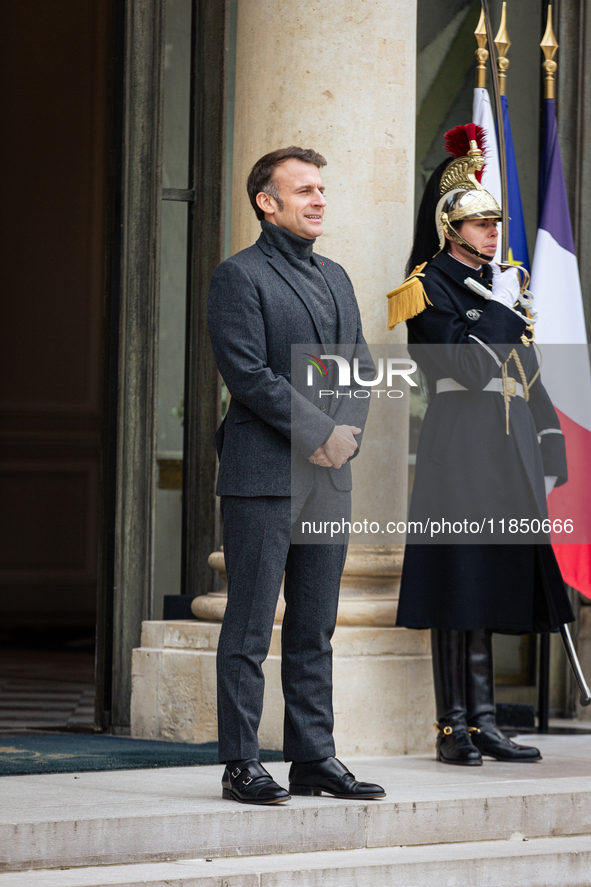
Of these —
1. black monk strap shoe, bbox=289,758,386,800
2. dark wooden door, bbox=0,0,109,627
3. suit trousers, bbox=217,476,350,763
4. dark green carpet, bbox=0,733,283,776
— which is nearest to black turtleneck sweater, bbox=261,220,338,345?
suit trousers, bbox=217,476,350,763

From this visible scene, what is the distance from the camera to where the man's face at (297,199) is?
409 centimetres

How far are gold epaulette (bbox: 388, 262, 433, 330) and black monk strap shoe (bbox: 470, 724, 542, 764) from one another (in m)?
1.50

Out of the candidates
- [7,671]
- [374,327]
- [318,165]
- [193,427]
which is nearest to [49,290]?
[7,671]

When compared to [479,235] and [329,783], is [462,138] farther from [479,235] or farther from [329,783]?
[329,783]

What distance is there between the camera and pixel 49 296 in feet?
40.2

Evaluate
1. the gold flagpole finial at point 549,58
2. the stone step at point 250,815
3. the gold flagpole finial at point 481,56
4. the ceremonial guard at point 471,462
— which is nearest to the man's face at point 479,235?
the ceremonial guard at point 471,462

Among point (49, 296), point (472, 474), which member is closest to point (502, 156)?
point (472, 474)

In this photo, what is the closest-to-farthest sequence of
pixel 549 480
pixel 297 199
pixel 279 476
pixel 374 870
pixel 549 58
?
pixel 374 870 → pixel 279 476 → pixel 297 199 → pixel 549 480 → pixel 549 58

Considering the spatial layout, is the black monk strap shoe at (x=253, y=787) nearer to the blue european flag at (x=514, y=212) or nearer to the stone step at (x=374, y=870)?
the stone step at (x=374, y=870)

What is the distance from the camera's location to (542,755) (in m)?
5.20

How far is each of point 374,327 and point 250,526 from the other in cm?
159

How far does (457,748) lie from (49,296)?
8.25 metres

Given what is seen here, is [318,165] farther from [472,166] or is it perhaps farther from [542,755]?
[542,755]

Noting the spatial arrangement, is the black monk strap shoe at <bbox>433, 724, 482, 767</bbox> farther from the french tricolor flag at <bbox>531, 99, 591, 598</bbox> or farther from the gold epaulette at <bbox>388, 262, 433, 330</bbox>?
the gold epaulette at <bbox>388, 262, 433, 330</bbox>
